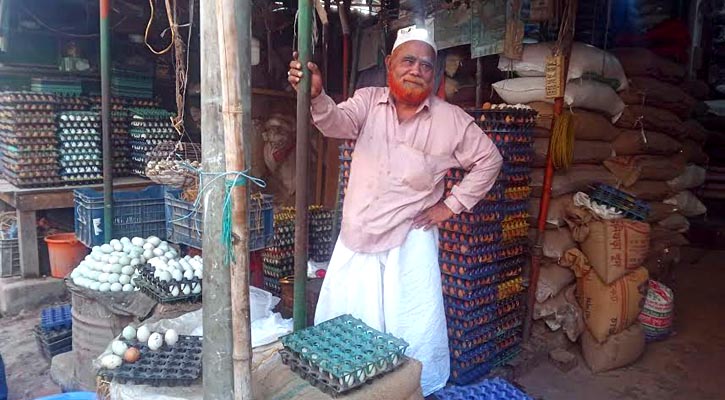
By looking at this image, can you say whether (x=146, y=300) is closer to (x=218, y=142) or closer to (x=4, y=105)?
(x=218, y=142)

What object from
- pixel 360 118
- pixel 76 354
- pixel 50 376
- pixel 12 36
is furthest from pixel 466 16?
pixel 12 36

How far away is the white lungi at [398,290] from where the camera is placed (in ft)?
8.98

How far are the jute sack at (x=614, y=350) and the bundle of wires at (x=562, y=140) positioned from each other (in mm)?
1487

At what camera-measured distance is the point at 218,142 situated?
157 centimetres

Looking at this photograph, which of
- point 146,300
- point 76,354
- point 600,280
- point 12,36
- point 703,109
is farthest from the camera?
point 703,109

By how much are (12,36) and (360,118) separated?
5.94 m

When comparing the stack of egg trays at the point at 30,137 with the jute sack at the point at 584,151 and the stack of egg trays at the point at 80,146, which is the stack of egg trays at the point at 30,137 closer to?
the stack of egg trays at the point at 80,146

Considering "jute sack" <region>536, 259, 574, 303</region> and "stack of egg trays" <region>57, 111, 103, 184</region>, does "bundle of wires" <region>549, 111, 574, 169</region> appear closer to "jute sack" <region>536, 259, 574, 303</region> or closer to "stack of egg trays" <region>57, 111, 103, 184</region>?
"jute sack" <region>536, 259, 574, 303</region>

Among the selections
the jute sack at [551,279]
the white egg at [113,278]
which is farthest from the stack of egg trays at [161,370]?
the jute sack at [551,279]

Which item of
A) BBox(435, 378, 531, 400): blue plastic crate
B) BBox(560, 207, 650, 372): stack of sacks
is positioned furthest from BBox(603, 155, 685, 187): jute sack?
BBox(435, 378, 531, 400): blue plastic crate

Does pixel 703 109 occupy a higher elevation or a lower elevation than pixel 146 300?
higher

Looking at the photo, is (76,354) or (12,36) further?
(12,36)

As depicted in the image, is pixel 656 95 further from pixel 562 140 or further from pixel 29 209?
pixel 29 209

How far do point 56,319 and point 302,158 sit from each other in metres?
3.04
